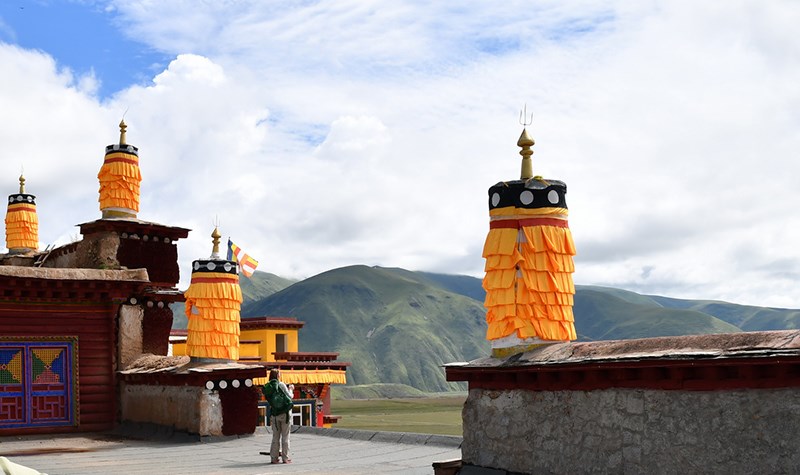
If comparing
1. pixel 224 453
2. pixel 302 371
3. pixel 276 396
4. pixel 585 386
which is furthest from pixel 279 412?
pixel 302 371

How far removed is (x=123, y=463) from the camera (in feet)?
48.7

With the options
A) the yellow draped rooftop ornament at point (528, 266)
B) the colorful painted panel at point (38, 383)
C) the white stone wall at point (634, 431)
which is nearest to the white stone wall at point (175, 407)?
the colorful painted panel at point (38, 383)

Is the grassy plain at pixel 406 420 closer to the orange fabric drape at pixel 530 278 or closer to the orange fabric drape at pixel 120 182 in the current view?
the orange fabric drape at pixel 120 182

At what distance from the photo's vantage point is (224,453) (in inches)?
634

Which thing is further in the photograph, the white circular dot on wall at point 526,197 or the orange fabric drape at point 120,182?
the orange fabric drape at point 120,182

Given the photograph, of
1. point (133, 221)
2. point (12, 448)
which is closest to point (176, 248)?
point (133, 221)

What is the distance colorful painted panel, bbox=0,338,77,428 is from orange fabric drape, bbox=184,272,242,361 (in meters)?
3.35

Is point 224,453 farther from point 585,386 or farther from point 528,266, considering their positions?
point 585,386

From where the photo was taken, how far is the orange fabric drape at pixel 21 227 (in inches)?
1228

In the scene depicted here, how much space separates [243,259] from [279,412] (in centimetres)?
1576

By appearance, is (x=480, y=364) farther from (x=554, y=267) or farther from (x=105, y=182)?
Answer: (x=105, y=182)

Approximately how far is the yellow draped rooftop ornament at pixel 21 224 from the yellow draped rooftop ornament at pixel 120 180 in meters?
8.66

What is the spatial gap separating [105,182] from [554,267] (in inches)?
635

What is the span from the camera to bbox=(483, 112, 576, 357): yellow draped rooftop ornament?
37.7ft
